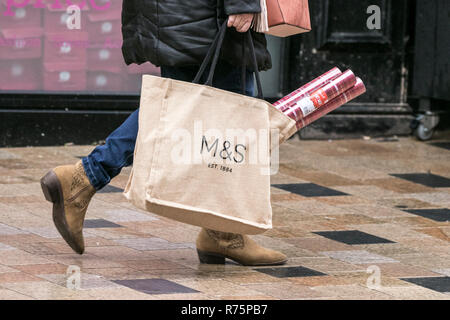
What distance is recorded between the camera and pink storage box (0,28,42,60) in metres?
7.46

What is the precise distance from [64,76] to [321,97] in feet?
12.0

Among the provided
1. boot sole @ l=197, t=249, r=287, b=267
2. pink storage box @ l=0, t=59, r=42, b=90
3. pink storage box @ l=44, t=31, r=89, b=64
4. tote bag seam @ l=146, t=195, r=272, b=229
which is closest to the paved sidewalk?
boot sole @ l=197, t=249, r=287, b=267

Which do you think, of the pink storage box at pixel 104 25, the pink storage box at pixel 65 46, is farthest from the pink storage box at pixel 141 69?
the pink storage box at pixel 65 46

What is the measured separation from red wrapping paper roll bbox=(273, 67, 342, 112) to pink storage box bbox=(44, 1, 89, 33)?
3.52 m

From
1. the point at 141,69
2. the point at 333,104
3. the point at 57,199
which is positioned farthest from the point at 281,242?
the point at 141,69

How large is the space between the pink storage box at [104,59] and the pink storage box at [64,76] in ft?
0.26

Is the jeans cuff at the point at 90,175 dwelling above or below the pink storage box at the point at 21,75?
below

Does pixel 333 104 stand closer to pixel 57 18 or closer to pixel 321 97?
pixel 321 97

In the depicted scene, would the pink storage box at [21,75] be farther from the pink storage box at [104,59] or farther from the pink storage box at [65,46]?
the pink storage box at [104,59]

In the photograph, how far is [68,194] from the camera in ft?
14.5

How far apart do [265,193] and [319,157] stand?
140 inches

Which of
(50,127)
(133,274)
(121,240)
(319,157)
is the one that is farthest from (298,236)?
(50,127)

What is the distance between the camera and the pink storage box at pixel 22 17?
7.41 m
